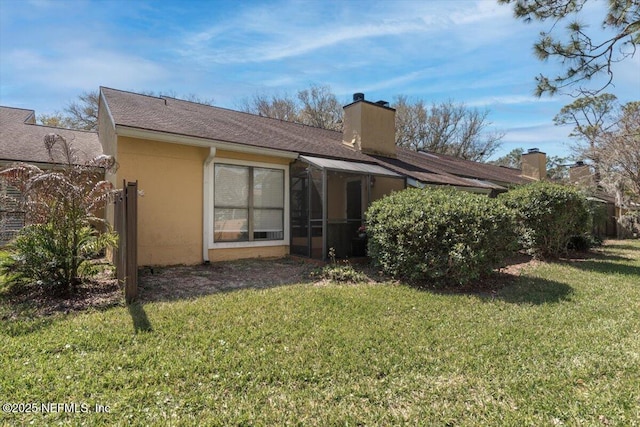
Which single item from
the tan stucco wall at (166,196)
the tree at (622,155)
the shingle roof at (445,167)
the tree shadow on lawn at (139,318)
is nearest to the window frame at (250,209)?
the tan stucco wall at (166,196)

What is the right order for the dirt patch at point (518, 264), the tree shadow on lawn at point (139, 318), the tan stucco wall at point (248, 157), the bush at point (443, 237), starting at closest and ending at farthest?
the tree shadow on lawn at point (139, 318)
the bush at point (443, 237)
the dirt patch at point (518, 264)
the tan stucco wall at point (248, 157)

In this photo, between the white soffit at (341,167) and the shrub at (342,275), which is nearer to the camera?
the shrub at (342,275)

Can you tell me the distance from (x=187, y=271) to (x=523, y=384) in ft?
20.4

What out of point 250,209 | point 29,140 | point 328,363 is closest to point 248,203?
point 250,209

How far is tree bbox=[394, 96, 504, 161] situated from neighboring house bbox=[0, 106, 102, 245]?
24.8 meters

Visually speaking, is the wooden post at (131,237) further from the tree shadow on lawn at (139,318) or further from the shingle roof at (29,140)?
the shingle roof at (29,140)

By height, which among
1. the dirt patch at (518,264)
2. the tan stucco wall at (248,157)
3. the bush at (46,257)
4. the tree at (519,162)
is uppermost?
the tree at (519,162)

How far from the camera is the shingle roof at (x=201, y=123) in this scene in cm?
783

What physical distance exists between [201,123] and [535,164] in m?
21.7

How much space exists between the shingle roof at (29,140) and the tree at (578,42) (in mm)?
10002

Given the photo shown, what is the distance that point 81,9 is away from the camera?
24.7ft

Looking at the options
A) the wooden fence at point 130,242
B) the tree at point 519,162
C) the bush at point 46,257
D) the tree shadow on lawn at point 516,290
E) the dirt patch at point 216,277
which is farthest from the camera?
the tree at point 519,162

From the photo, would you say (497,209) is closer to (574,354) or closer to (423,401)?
(574,354)

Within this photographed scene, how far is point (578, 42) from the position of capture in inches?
259
